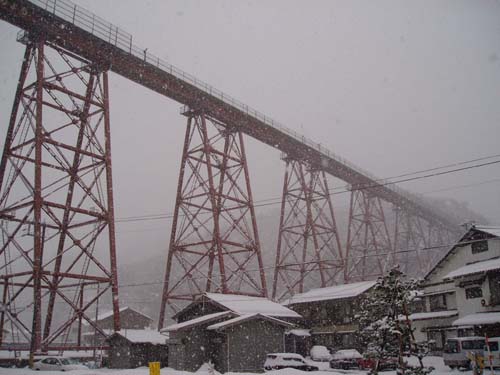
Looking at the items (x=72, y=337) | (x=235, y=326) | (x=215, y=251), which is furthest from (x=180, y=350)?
(x=72, y=337)

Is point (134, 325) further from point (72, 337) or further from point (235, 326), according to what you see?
point (235, 326)

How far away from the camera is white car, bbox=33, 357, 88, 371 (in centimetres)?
1630

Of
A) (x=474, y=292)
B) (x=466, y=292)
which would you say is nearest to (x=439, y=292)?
(x=466, y=292)

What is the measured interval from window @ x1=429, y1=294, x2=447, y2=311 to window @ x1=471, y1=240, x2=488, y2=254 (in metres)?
3.79

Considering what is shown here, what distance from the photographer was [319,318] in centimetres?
2694

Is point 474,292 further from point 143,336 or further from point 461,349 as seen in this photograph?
point 143,336

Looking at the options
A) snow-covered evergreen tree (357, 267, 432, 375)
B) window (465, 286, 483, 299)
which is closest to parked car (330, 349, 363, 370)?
window (465, 286, 483, 299)

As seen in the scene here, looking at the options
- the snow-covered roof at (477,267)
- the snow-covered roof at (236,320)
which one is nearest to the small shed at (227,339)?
the snow-covered roof at (236,320)

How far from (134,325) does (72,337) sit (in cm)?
2039

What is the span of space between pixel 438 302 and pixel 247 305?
37.5ft

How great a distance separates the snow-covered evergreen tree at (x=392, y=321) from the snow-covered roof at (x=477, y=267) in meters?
10.5

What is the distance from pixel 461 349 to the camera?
672 inches

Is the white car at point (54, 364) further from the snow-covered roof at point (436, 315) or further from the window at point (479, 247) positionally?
the window at point (479, 247)

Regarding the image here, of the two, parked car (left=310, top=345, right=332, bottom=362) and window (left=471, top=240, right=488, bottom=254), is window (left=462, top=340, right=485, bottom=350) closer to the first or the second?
window (left=471, top=240, right=488, bottom=254)
